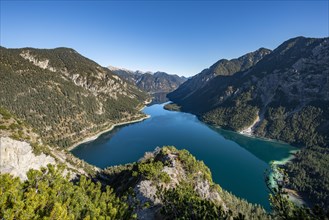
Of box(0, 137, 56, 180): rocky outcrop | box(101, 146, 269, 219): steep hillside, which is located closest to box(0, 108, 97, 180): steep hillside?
box(0, 137, 56, 180): rocky outcrop

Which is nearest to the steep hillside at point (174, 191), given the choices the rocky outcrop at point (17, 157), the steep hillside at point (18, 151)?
the steep hillside at point (18, 151)

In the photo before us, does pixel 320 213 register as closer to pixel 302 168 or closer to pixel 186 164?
pixel 186 164

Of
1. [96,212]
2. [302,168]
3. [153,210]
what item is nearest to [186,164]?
[153,210]

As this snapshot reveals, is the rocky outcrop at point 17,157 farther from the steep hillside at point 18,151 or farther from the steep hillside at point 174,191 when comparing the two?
the steep hillside at point 174,191

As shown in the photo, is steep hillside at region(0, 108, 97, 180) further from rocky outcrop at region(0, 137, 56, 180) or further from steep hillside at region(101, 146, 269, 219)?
steep hillside at region(101, 146, 269, 219)

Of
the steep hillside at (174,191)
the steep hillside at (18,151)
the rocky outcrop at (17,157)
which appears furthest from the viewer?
the steep hillside at (18,151)

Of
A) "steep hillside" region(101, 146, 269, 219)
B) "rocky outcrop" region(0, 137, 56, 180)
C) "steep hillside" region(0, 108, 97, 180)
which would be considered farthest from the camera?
"steep hillside" region(0, 108, 97, 180)

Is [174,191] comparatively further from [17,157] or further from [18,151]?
Result: [18,151]

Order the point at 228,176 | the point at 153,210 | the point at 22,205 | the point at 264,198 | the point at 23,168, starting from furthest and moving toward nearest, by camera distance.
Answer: the point at 228,176
the point at 264,198
the point at 23,168
the point at 153,210
the point at 22,205
